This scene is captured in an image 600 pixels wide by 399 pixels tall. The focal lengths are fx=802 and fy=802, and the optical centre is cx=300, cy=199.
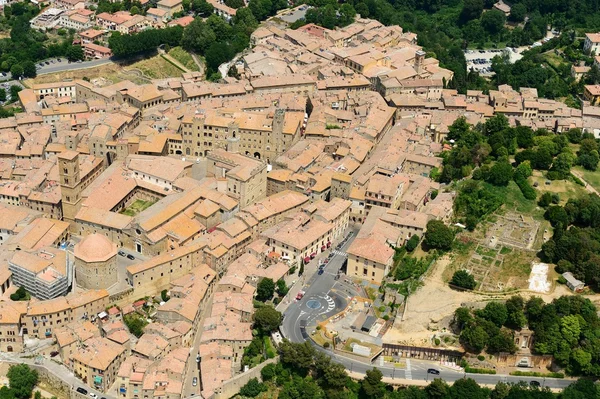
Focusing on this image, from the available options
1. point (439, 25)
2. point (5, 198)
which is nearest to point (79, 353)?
point (5, 198)

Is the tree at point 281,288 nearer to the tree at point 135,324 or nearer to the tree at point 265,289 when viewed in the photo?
the tree at point 265,289

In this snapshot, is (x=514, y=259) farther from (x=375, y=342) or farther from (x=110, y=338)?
(x=110, y=338)

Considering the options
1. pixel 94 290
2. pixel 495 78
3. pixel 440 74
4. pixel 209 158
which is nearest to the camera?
pixel 94 290

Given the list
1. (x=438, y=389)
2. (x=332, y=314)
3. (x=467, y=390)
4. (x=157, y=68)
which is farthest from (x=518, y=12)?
(x=438, y=389)

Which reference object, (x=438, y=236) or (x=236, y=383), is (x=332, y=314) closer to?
(x=236, y=383)

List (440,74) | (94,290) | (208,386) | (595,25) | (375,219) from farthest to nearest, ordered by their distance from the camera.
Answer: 1. (595,25)
2. (440,74)
3. (375,219)
4. (94,290)
5. (208,386)

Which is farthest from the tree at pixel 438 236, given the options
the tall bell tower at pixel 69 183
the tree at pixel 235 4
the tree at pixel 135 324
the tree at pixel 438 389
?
the tree at pixel 235 4

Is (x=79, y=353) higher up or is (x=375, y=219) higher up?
(x=375, y=219)
